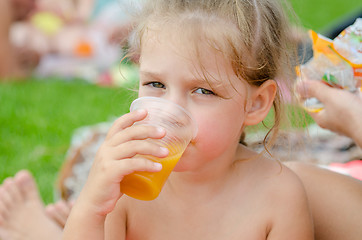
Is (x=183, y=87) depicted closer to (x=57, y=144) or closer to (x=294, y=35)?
(x=294, y=35)

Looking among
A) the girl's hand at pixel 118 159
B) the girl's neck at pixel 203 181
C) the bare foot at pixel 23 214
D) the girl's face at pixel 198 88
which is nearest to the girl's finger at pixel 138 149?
the girl's hand at pixel 118 159


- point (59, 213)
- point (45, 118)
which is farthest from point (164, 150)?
point (45, 118)

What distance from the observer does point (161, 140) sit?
130 centimetres

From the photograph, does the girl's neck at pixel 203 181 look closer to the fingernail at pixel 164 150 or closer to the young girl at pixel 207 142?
the young girl at pixel 207 142

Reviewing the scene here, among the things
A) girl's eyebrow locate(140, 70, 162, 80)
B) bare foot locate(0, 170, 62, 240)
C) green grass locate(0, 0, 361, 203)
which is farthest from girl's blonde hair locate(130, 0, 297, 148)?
green grass locate(0, 0, 361, 203)

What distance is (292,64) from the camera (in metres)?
1.74

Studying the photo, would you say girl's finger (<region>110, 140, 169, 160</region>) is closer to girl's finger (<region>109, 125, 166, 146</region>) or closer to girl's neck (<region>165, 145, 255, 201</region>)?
girl's finger (<region>109, 125, 166, 146</region>)

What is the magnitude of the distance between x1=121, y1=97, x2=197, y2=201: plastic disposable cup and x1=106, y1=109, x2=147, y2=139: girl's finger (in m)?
0.02

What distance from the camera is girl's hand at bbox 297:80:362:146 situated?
1721 mm

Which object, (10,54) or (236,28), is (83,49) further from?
(236,28)

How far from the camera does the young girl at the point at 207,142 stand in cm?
142

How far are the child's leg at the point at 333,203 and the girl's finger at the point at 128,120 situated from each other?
2.44ft

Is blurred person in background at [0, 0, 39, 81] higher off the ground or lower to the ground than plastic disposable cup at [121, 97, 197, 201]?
lower

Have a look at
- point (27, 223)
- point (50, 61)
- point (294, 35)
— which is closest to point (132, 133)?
point (294, 35)
